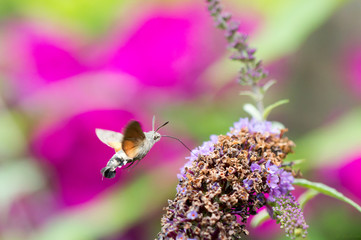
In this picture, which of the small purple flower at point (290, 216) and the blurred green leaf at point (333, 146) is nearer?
the small purple flower at point (290, 216)

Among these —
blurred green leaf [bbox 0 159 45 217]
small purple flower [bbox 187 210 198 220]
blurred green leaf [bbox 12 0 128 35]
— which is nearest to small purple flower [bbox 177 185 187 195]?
small purple flower [bbox 187 210 198 220]

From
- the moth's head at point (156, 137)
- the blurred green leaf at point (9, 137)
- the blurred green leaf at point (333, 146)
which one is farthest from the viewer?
the blurred green leaf at point (9, 137)

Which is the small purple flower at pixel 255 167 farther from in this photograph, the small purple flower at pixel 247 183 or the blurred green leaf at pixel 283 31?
the blurred green leaf at pixel 283 31

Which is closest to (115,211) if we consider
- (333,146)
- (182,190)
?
(333,146)

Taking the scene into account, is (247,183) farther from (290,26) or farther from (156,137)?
(290,26)

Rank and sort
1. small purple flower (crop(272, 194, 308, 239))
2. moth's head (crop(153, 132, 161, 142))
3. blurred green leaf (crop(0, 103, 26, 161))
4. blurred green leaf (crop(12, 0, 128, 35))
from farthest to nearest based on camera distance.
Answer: blurred green leaf (crop(12, 0, 128, 35)) → blurred green leaf (crop(0, 103, 26, 161)) → moth's head (crop(153, 132, 161, 142)) → small purple flower (crop(272, 194, 308, 239))

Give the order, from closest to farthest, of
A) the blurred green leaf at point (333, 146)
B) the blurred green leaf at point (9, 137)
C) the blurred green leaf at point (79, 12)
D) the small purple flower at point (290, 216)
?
the small purple flower at point (290, 216), the blurred green leaf at point (333, 146), the blurred green leaf at point (9, 137), the blurred green leaf at point (79, 12)

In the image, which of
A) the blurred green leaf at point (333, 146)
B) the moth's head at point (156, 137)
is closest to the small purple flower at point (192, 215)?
the moth's head at point (156, 137)

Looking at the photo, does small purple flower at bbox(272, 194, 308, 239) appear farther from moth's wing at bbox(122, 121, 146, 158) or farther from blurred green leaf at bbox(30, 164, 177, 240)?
blurred green leaf at bbox(30, 164, 177, 240)
